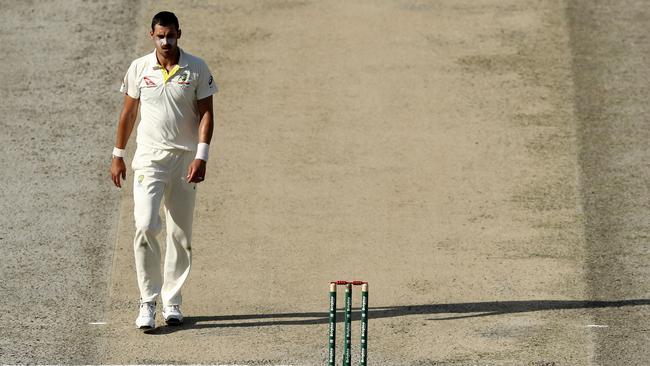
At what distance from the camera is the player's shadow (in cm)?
1189

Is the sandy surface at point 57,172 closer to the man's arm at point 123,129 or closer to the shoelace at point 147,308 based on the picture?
the shoelace at point 147,308

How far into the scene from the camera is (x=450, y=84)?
51.7ft

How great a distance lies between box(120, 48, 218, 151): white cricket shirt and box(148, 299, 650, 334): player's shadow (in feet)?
4.65

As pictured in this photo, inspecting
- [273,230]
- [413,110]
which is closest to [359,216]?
[273,230]

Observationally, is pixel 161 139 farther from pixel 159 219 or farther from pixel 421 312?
pixel 421 312

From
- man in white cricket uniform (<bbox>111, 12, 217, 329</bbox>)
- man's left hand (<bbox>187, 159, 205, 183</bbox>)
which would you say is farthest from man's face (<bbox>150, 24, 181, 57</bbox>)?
man's left hand (<bbox>187, 159, 205, 183</bbox>)

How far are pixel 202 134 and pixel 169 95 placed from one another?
0.41 meters

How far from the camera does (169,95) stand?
38.0 ft

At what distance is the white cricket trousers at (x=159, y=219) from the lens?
37.9ft

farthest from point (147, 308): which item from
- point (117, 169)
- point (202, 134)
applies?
point (202, 134)

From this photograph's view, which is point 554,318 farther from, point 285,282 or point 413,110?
point 413,110

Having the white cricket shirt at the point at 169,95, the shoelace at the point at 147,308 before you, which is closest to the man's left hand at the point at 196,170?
the white cricket shirt at the point at 169,95

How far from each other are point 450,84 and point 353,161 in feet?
5.95

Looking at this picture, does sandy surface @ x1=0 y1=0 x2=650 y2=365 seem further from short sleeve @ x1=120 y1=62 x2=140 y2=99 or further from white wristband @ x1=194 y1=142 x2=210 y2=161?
short sleeve @ x1=120 y1=62 x2=140 y2=99
